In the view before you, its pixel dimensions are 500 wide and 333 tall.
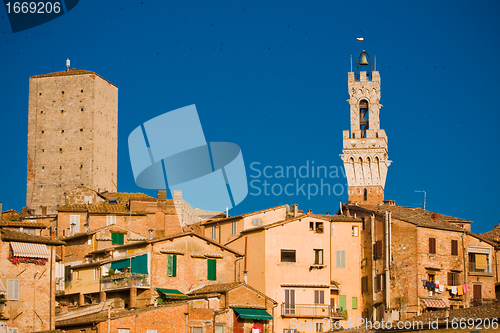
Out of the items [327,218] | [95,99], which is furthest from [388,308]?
[95,99]

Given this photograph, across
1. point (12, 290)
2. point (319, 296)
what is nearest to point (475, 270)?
point (319, 296)

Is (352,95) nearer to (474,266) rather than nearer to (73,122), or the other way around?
(73,122)

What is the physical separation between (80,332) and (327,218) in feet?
66.8

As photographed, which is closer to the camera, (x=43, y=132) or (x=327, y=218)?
(x=327, y=218)

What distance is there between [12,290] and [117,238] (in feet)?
59.3

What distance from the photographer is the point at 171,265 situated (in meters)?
55.6

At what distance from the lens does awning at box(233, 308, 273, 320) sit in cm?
5181

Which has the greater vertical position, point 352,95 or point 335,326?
point 352,95

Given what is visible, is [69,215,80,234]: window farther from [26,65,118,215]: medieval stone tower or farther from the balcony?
the balcony

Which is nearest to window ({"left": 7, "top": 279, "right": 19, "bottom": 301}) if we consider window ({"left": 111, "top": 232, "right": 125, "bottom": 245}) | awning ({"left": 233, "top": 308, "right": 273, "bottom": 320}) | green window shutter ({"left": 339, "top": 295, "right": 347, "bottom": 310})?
awning ({"left": 233, "top": 308, "right": 273, "bottom": 320})

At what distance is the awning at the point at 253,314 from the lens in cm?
5181

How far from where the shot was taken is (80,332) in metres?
47.4

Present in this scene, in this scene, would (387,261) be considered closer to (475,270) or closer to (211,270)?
(475,270)

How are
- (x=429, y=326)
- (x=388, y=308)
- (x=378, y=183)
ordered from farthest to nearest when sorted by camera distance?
(x=378, y=183), (x=388, y=308), (x=429, y=326)
